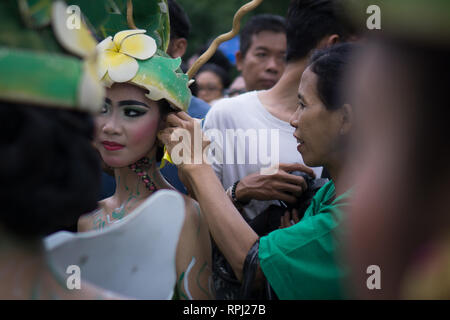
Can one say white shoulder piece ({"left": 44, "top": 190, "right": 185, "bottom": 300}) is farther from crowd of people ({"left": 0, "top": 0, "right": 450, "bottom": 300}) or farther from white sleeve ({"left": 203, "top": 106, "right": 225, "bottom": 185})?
white sleeve ({"left": 203, "top": 106, "right": 225, "bottom": 185})

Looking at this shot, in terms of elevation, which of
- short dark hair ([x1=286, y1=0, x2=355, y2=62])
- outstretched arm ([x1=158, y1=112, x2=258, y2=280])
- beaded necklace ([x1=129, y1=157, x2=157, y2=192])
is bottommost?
outstretched arm ([x1=158, y1=112, x2=258, y2=280])

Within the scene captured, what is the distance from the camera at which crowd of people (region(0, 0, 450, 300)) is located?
0.79 meters

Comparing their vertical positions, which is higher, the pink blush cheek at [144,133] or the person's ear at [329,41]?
the person's ear at [329,41]

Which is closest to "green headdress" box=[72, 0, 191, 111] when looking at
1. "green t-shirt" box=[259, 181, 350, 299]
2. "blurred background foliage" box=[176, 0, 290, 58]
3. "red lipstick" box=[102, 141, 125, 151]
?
"red lipstick" box=[102, 141, 125, 151]

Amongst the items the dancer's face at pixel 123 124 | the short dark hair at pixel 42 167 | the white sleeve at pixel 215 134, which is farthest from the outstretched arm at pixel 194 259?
the short dark hair at pixel 42 167

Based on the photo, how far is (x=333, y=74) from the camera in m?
1.92

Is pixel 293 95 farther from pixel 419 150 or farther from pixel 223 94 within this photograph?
pixel 223 94

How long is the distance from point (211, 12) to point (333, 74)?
1128cm

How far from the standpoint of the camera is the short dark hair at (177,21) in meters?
3.38

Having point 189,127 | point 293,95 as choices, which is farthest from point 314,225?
point 293,95

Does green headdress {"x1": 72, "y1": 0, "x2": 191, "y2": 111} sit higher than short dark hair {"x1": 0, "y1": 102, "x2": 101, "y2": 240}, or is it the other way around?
green headdress {"x1": 72, "y1": 0, "x2": 191, "y2": 111}

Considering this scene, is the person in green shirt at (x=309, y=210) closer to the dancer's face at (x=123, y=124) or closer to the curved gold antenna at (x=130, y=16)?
the dancer's face at (x=123, y=124)

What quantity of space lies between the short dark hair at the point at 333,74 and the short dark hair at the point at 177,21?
1682 millimetres

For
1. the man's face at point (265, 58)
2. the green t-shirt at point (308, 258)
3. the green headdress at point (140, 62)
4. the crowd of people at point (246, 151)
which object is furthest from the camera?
the man's face at point (265, 58)
